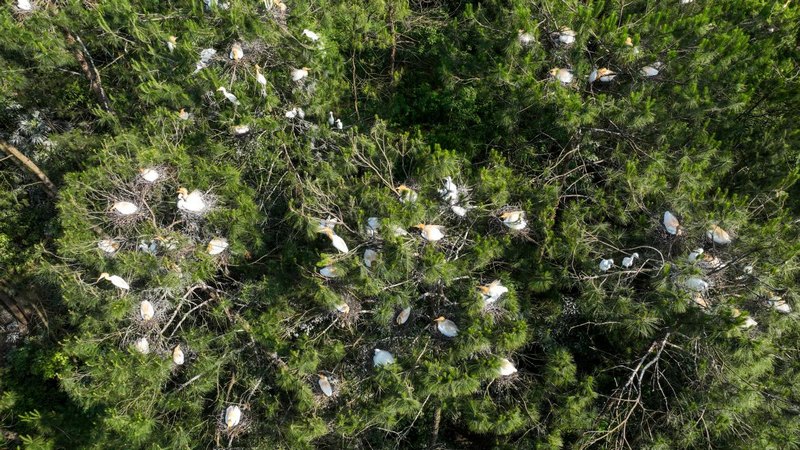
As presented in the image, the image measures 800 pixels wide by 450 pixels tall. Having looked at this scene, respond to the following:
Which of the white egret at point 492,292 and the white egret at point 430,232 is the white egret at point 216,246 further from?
the white egret at point 492,292

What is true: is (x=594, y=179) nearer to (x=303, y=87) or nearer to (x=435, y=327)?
(x=435, y=327)

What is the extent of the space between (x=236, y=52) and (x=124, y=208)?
4.16ft

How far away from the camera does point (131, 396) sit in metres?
2.85

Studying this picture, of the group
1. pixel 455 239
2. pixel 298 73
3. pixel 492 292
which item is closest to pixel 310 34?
pixel 298 73

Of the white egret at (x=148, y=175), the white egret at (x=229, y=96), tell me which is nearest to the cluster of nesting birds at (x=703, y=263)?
the white egret at (x=229, y=96)

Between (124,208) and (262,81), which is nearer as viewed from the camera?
(124,208)

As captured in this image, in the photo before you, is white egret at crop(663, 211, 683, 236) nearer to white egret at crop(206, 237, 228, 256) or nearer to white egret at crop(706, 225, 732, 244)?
white egret at crop(706, 225, 732, 244)

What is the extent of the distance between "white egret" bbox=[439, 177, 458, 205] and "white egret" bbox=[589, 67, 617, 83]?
1170mm

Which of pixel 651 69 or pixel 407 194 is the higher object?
pixel 651 69

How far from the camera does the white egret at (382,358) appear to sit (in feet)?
8.89

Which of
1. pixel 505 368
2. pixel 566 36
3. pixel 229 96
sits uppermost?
pixel 566 36

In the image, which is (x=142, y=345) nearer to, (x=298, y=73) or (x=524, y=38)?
(x=298, y=73)

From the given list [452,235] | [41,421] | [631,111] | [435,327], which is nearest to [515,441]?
[435,327]

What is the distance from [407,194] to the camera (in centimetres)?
266
